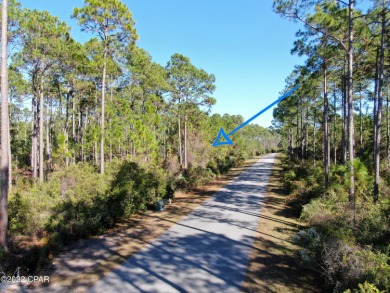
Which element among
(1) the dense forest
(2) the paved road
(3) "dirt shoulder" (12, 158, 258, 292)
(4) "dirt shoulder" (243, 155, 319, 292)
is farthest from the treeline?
(1) the dense forest

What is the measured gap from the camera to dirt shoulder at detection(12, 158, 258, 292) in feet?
21.0

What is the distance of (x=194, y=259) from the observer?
7469 millimetres

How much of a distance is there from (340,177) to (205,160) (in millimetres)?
14412

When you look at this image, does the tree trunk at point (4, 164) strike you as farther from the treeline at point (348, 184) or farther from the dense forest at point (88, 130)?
the treeline at point (348, 184)

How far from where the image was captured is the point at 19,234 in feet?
26.3

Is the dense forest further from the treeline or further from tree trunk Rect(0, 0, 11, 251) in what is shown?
the treeline

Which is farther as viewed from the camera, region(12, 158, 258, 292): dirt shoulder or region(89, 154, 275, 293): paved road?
region(12, 158, 258, 292): dirt shoulder

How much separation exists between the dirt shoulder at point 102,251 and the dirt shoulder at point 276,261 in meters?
3.69

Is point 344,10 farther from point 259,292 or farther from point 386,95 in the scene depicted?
point 386,95

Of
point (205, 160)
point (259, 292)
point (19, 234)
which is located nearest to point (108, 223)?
→ point (19, 234)

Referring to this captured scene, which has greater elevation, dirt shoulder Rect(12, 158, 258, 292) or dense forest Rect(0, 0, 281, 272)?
dense forest Rect(0, 0, 281, 272)

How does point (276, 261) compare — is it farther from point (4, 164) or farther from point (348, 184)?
point (4, 164)

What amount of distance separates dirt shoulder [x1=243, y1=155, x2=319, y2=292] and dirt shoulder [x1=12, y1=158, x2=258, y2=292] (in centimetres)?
369

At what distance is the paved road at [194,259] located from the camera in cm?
610
